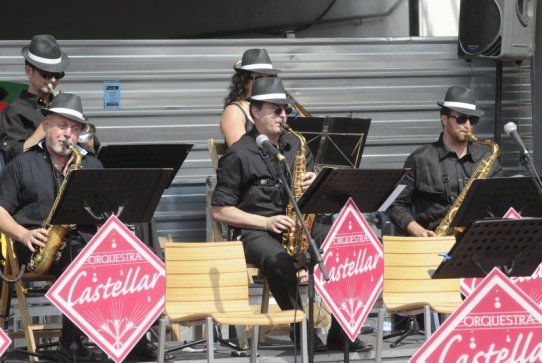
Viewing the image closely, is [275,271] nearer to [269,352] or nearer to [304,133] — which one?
[269,352]

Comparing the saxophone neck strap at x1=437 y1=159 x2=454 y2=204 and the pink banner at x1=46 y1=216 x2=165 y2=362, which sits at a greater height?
the pink banner at x1=46 y1=216 x2=165 y2=362

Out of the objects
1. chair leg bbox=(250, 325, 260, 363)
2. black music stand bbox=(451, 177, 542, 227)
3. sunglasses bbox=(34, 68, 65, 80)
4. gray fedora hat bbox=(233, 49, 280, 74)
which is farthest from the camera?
gray fedora hat bbox=(233, 49, 280, 74)

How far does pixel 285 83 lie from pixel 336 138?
1987 millimetres

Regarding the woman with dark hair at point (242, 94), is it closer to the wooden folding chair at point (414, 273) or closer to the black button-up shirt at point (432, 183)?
the black button-up shirt at point (432, 183)

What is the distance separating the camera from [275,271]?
7.40 m

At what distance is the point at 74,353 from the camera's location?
7.26 metres

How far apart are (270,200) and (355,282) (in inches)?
37.6

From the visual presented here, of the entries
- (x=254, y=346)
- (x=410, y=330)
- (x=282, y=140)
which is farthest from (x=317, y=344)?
(x=282, y=140)

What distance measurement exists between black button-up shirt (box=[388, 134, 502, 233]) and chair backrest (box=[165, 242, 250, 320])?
1.68 metres

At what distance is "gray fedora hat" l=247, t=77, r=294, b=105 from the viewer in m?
7.67

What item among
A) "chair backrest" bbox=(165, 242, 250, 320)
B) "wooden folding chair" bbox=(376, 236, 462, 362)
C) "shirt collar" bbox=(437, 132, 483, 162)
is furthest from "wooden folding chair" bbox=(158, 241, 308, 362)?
"shirt collar" bbox=(437, 132, 483, 162)

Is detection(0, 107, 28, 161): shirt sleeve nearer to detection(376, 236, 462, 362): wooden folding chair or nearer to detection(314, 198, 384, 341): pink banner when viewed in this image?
detection(314, 198, 384, 341): pink banner

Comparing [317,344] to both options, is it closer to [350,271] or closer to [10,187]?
[350,271]

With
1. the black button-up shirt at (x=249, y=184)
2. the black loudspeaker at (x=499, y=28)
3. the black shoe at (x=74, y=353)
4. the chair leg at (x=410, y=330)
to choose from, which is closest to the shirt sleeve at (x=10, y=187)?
the black shoe at (x=74, y=353)
